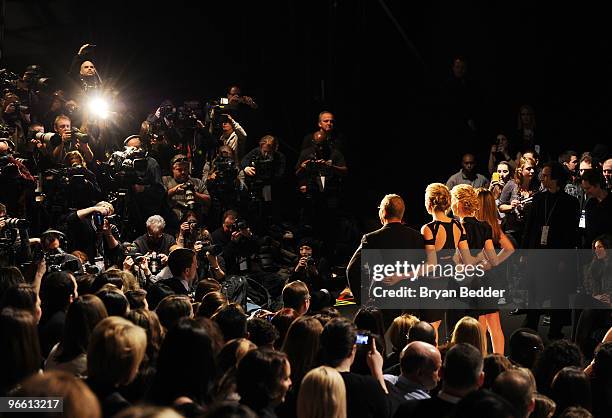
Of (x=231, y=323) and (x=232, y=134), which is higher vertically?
(x=232, y=134)

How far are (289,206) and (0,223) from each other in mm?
5179

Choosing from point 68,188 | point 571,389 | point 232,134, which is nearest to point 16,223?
point 68,188

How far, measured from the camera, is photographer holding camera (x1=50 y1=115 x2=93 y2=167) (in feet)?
28.7

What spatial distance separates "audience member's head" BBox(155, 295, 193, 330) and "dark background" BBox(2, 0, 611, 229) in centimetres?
723

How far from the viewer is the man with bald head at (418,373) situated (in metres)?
3.77

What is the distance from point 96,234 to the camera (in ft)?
25.7

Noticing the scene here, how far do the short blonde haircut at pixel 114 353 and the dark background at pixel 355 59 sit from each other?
8346mm

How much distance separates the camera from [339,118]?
461 inches

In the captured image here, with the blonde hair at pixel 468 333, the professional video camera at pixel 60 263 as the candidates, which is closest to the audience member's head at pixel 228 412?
the blonde hair at pixel 468 333

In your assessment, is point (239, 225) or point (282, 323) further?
point (239, 225)

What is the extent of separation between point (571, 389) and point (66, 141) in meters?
6.41

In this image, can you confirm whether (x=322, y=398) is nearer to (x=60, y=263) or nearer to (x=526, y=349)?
(x=526, y=349)

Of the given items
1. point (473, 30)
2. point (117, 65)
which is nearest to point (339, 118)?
point (473, 30)

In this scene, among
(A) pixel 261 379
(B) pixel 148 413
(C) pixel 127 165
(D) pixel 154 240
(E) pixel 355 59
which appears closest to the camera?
(B) pixel 148 413
